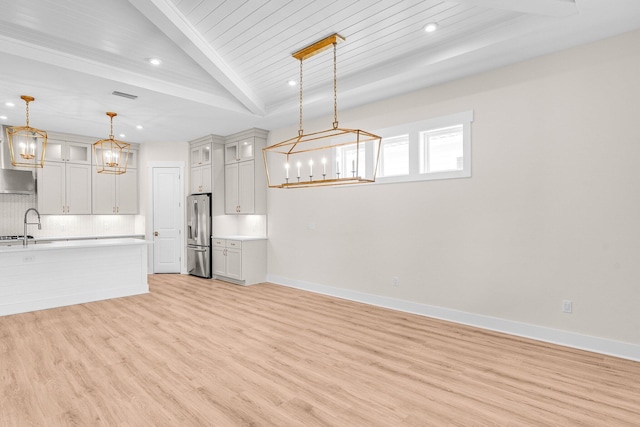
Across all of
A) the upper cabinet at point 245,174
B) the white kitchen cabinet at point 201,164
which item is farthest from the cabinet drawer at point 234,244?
the white kitchen cabinet at point 201,164

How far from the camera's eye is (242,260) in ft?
21.2

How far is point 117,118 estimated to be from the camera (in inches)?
233

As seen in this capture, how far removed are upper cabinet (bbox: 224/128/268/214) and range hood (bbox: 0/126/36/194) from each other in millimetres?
3617

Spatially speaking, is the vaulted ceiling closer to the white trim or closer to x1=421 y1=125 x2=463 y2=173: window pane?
x1=421 y1=125 x2=463 y2=173: window pane

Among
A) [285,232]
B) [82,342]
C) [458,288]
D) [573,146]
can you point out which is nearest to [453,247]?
[458,288]

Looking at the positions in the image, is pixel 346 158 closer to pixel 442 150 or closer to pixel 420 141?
pixel 420 141

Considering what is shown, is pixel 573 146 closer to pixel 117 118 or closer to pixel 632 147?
pixel 632 147

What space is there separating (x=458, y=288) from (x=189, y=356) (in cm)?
312

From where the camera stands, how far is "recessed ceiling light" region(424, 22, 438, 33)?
3.38 metres

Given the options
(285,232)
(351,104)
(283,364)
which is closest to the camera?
→ (283,364)

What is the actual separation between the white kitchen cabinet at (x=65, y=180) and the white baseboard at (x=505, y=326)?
5.50m

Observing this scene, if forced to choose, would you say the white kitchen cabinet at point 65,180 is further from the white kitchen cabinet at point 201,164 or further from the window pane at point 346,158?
the window pane at point 346,158

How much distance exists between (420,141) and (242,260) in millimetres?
3803

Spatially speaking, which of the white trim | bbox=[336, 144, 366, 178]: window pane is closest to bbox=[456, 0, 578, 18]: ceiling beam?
bbox=[336, 144, 366, 178]: window pane
